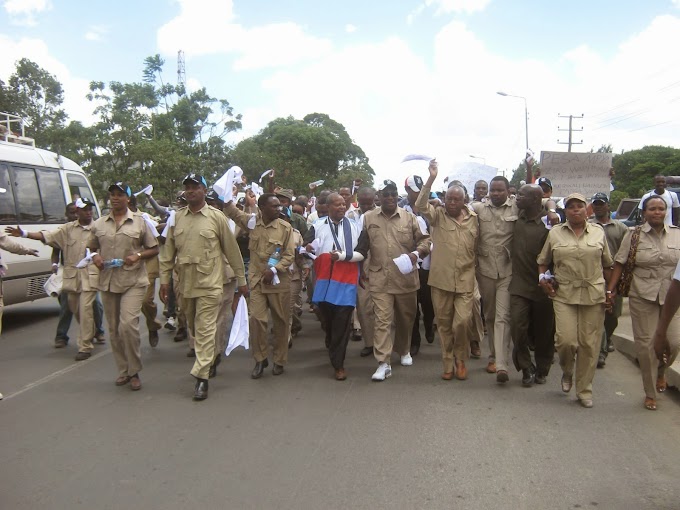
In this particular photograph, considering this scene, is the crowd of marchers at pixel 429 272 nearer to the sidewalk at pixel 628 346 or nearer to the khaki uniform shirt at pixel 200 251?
the khaki uniform shirt at pixel 200 251

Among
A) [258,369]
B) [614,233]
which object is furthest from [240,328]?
[614,233]

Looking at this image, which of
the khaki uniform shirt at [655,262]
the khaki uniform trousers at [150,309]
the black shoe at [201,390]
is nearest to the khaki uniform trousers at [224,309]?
the black shoe at [201,390]

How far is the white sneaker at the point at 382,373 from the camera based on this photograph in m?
6.00

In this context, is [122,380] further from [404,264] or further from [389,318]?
[404,264]

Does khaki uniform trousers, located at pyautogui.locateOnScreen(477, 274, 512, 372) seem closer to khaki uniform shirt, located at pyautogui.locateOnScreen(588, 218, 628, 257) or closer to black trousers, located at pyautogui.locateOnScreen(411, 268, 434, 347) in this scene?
black trousers, located at pyautogui.locateOnScreen(411, 268, 434, 347)

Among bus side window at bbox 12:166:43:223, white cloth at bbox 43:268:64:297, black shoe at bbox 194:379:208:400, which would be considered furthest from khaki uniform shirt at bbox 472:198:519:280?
bus side window at bbox 12:166:43:223

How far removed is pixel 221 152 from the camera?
1339 inches

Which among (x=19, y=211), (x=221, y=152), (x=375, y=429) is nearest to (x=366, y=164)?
(x=221, y=152)

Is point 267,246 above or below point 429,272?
above

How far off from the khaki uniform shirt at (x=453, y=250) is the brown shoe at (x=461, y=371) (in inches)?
29.3

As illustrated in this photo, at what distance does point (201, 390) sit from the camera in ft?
17.8

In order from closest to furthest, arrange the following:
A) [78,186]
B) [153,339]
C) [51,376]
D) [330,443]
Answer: [330,443]
[51,376]
[153,339]
[78,186]

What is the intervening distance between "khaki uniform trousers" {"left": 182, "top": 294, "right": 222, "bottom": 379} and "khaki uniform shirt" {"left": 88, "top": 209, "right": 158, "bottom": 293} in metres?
0.65

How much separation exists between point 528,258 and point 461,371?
4.32 ft
